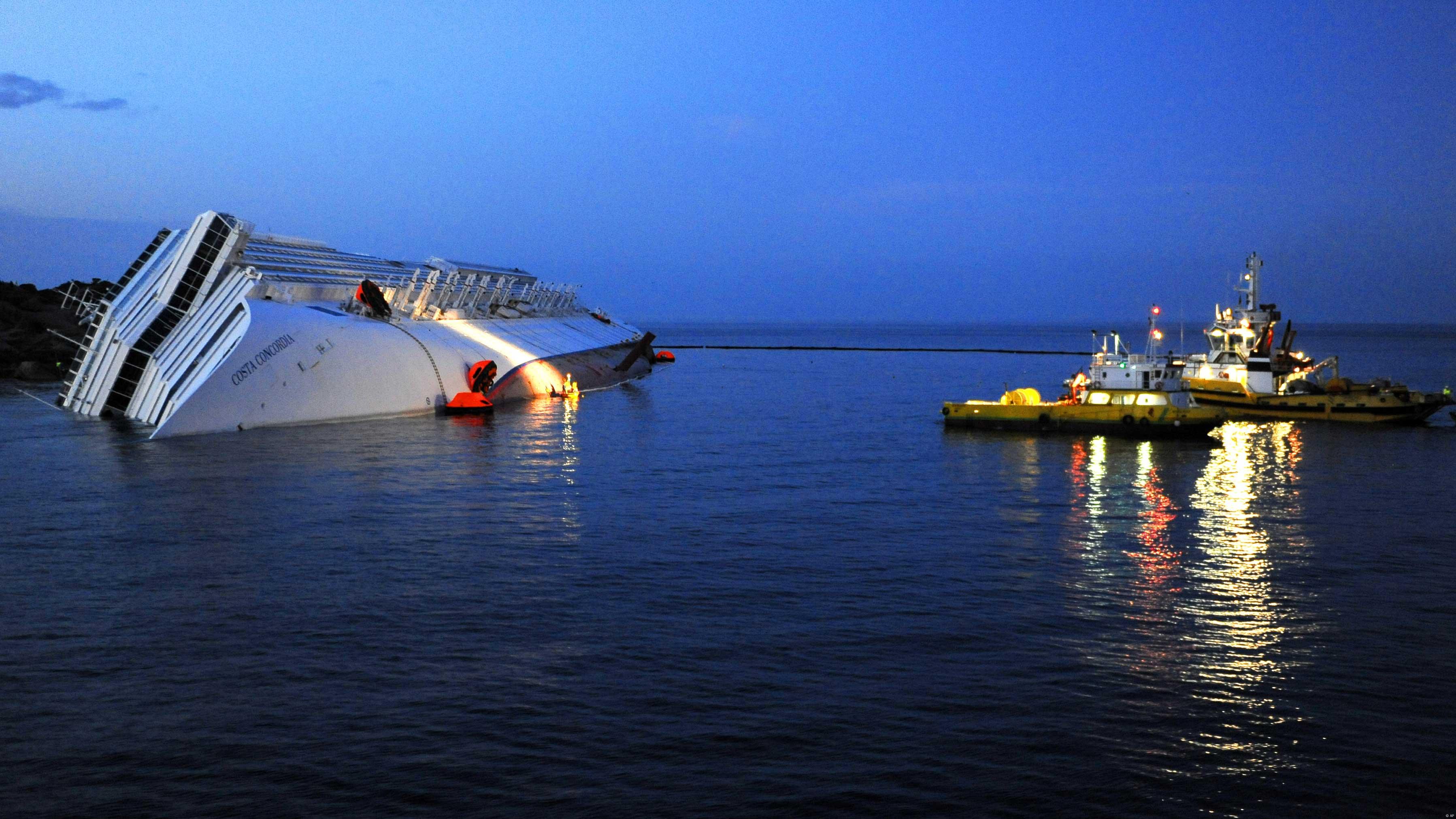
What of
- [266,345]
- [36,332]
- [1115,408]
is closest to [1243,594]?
[1115,408]

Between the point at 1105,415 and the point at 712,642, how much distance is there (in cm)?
4548

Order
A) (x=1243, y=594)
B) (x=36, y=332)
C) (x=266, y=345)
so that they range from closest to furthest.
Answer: (x=1243, y=594)
(x=266, y=345)
(x=36, y=332)

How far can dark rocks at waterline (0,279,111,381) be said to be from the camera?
97.9 meters

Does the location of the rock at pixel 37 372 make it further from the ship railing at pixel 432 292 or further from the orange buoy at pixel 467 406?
the orange buoy at pixel 467 406

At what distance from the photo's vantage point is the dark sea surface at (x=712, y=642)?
47.4 ft

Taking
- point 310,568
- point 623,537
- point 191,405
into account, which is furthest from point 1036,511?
point 191,405

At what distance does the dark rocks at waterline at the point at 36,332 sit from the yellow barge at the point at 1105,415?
171 ft

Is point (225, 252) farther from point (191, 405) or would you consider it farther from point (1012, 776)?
point (1012, 776)

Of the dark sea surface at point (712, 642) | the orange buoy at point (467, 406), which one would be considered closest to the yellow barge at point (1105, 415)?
the dark sea surface at point (712, 642)

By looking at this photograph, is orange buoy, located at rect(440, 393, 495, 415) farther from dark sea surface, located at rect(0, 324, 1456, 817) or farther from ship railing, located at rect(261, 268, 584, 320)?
dark sea surface, located at rect(0, 324, 1456, 817)

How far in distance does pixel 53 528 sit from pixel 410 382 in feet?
105

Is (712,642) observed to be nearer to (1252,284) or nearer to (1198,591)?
(1198,591)

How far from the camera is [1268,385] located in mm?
73688

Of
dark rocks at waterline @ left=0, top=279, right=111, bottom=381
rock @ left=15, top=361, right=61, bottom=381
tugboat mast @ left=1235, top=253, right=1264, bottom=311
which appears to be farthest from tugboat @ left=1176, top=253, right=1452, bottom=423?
rock @ left=15, top=361, right=61, bottom=381
